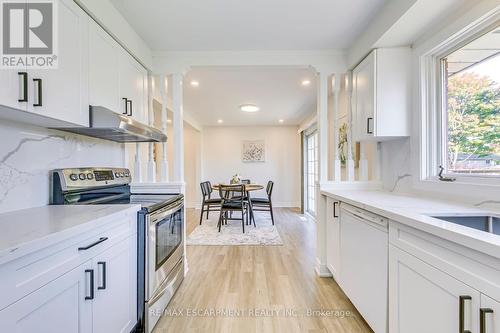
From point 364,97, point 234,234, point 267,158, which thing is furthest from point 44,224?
point 267,158

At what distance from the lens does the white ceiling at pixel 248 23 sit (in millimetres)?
1826

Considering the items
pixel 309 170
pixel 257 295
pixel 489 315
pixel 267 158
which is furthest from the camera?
pixel 267 158

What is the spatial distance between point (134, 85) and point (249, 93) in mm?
2061

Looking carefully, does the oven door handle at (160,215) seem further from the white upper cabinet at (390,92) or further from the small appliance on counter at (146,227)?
the white upper cabinet at (390,92)

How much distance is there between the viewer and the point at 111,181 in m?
2.05

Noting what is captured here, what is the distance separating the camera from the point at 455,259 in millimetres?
920

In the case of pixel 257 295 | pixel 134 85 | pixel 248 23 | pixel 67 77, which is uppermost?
pixel 248 23

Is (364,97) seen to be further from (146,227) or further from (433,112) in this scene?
(146,227)

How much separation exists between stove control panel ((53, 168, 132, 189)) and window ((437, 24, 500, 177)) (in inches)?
101

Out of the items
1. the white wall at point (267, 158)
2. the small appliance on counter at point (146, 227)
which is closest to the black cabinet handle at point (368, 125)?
the small appliance on counter at point (146, 227)

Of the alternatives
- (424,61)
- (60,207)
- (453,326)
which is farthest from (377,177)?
(60,207)

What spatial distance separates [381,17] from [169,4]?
63.2 inches

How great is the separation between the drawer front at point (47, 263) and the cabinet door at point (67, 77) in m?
0.67

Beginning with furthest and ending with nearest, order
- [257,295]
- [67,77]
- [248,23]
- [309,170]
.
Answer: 1. [309,170]
2. [257,295]
3. [248,23]
4. [67,77]
